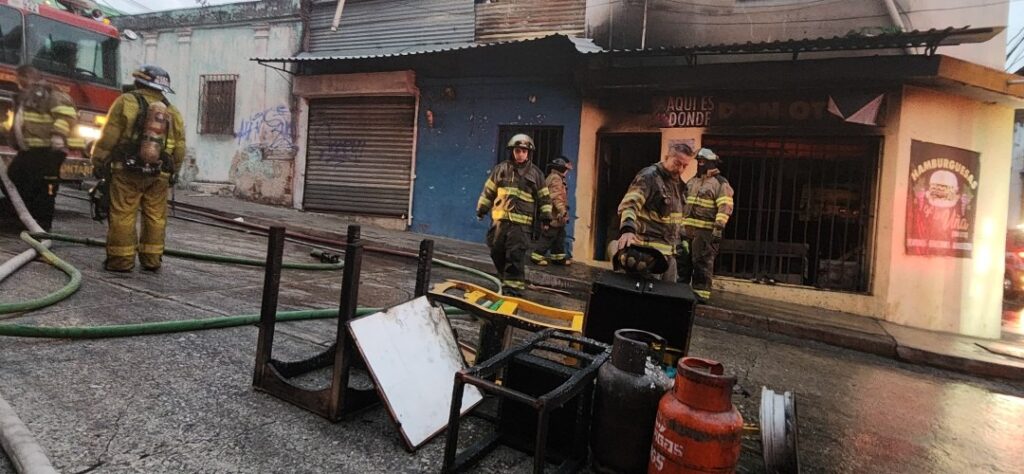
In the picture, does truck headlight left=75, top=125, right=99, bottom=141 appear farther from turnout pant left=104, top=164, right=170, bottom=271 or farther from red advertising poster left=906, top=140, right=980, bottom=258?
red advertising poster left=906, top=140, right=980, bottom=258

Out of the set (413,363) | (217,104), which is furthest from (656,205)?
(217,104)

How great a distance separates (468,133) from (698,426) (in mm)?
9482

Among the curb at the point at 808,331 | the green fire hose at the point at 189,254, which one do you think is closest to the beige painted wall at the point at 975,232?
the curb at the point at 808,331

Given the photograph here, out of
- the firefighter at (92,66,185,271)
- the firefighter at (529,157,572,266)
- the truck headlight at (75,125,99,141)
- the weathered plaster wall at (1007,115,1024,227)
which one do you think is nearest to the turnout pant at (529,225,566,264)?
the firefighter at (529,157,572,266)

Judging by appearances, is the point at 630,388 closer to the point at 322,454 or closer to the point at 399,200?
the point at 322,454

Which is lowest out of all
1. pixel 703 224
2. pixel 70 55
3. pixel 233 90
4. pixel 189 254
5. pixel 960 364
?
pixel 960 364

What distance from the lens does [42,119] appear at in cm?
621

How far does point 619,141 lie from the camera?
10.1 m

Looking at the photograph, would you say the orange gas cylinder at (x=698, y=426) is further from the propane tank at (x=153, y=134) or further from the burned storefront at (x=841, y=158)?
the burned storefront at (x=841, y=158)

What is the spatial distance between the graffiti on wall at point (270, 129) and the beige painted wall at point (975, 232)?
1214 cm

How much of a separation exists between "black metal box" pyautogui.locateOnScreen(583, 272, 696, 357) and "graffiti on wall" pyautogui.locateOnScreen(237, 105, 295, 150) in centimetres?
1147

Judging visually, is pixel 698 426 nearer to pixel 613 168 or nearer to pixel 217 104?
pixel 613 168

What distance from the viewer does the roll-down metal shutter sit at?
1176cm

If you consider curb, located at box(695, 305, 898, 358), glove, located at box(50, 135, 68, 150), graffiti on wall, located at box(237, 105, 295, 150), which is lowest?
curb, located at box(695, 305, 898, 358)
